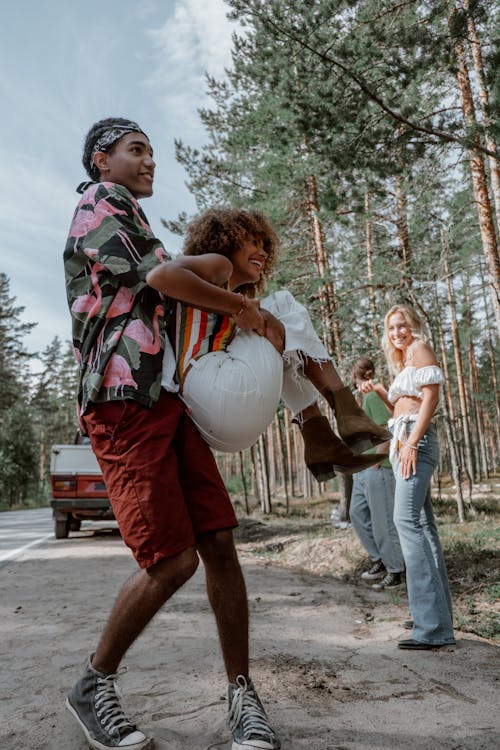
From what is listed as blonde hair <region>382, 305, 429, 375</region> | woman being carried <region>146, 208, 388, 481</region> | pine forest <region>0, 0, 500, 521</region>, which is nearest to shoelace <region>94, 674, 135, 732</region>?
woman being carried <region>146, 208, 388, 481</region>

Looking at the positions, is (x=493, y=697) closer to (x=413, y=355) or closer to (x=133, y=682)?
(x=133, y=682)

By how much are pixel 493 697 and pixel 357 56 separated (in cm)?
612

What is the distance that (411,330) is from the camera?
407 centimetres

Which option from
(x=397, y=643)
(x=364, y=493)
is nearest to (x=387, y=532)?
(x=364, y=493)

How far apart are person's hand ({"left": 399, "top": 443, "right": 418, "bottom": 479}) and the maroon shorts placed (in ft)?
5.96

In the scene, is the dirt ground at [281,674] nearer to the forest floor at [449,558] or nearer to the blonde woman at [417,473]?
the blonde woman at [417,473]

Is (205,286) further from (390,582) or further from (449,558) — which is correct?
(449,558)

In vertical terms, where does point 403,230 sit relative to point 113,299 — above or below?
above

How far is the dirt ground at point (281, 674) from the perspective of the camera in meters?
2.21

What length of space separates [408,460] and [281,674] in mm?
Answer: 1551

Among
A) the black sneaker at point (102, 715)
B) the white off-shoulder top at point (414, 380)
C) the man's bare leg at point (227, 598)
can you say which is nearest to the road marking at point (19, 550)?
the white off-shoulder top at point (414, 380)

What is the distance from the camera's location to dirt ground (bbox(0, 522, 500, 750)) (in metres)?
2.21

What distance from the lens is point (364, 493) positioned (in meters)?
6.22

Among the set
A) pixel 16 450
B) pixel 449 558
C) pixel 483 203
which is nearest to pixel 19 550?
pixel 449 558
